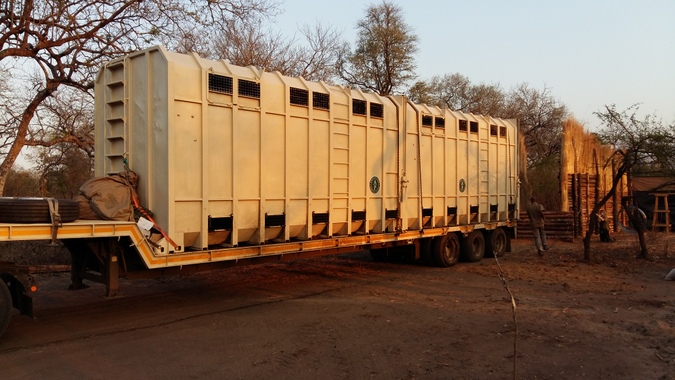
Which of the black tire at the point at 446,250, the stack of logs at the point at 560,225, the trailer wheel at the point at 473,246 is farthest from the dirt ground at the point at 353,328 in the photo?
the stack of logs at the point at 560,225

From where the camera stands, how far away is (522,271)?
12805 millimetres

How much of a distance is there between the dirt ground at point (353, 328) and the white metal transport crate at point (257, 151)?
51.3 inches

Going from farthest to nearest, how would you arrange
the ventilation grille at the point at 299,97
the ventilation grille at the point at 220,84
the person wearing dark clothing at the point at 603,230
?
the person wearing dark clothing at the point at 603,230 < the ventilation grille at the point at 299,97 < the ventilation grille at the point at 220,84

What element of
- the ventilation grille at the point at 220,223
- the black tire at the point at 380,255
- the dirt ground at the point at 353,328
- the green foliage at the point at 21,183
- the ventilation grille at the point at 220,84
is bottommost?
the dirt ground at the point at 353,328

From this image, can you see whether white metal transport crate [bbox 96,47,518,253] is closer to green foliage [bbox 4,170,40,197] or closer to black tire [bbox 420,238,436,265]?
black tire [bbox 420,238,436,265]

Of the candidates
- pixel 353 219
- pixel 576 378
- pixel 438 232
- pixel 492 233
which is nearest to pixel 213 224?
pixel 353 219

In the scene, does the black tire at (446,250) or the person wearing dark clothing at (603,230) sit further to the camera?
the person wearing dark clothing at (603,230)

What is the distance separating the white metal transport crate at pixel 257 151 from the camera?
7.59 m

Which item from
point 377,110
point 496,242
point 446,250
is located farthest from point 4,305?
point 496,242

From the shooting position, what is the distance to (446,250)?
1361 centimetres

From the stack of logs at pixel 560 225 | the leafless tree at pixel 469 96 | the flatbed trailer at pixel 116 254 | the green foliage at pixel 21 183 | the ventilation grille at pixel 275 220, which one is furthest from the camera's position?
the leafless tree at pixel 469 96

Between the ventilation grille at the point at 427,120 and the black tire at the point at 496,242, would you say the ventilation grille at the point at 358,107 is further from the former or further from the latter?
the black tire at the point at 496,242

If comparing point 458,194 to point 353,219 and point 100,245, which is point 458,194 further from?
point 100,245

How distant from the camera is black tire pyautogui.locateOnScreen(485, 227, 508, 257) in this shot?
50.4 ft
